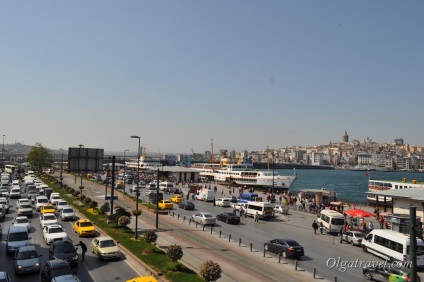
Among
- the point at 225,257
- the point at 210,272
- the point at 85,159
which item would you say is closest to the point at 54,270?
the point at 210,272

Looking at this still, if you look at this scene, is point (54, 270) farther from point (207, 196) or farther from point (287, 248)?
point (207, 196)

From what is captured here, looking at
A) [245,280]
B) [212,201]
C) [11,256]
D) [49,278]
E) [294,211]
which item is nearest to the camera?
[49,278]

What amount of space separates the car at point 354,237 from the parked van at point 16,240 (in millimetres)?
22697

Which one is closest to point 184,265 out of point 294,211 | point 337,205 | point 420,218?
point 420,218

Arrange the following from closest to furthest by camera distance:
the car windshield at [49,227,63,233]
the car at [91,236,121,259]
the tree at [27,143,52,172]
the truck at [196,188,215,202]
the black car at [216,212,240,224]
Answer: the car at [91,236,121,259]
the car windshield at [49,227,63,233]
the black car at [216,212,240,224]
the truck at [196,188,215,202]
the tree at [27,143,52,172]

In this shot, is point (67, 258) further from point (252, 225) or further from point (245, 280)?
point (252, 225)

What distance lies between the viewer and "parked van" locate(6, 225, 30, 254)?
21188 mm

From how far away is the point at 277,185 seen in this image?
292 ft

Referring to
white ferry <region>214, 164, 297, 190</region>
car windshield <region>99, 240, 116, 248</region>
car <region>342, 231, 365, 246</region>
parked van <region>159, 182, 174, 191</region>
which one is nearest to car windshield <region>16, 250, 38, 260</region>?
car windshield <region>99, 240, 116, 248</region>

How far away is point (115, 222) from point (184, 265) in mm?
13587

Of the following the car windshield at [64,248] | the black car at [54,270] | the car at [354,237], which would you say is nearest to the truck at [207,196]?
the car at [354,237]

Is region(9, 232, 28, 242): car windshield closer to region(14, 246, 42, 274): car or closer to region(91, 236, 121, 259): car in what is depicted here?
region(14, 246, 42, 274): car

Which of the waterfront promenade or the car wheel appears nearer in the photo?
the car wheel

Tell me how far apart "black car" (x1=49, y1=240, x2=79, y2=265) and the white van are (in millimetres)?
18550
